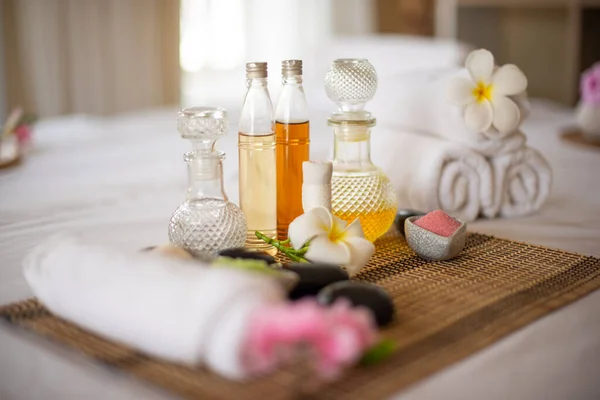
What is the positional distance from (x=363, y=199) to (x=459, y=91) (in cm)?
29

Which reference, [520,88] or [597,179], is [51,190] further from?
[597,179]

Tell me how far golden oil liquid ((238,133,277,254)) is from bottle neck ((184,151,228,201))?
7 cm

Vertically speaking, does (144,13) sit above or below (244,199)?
above

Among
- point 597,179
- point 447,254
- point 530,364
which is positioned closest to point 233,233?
point 447,254

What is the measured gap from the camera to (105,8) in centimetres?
331

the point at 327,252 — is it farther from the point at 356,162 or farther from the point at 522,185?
the point at 522,185

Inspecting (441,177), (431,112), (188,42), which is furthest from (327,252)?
(188,42)

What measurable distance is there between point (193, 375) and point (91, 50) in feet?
9.54

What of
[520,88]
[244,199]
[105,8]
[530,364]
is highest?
[105,8]

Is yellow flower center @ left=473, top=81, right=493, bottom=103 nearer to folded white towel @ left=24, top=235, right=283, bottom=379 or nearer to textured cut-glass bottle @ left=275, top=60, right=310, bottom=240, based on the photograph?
textured cut-glass bottle @ left=275, top=60, right=310, bottom=240

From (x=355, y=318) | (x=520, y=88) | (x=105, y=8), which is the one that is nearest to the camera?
(x=355, y=318)

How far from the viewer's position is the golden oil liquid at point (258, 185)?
3.31 ft

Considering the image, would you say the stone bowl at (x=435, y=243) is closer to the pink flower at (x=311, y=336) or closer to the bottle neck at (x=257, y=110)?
the bottle neck at (x=257, y=110)

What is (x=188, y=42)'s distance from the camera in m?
3.69
